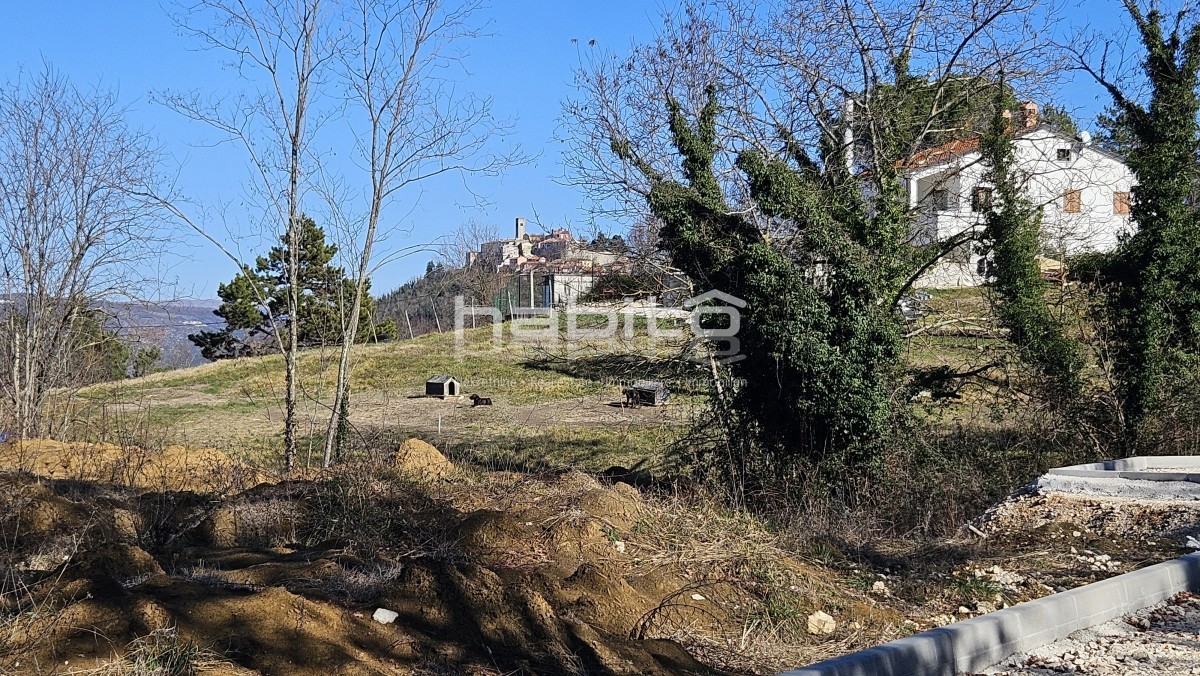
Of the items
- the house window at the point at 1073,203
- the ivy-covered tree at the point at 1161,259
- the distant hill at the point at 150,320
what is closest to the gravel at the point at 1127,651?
the ivy-covered tree at the point at 1161,259

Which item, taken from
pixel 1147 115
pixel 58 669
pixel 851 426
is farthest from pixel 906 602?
pixel 1147 115

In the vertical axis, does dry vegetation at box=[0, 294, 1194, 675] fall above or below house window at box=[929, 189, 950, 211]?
below

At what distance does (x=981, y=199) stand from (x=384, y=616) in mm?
13661

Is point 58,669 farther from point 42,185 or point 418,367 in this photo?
point 418,367

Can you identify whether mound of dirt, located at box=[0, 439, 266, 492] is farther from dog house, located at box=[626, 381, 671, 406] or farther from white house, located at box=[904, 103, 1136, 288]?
dog house, located at box=[626, 381, 671, 406]

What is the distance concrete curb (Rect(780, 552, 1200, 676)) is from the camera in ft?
14.9

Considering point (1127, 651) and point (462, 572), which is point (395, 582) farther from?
point (1127, 651)

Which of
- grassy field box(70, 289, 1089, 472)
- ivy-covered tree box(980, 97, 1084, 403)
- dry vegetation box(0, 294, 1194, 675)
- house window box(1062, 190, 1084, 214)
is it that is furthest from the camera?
house window box(1062, 190, 1084, 214)

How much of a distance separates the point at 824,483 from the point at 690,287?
365 cm

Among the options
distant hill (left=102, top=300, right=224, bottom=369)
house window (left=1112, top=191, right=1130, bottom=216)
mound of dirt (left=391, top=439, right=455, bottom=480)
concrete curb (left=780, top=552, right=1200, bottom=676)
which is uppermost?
house window (left=1112, top=191, right=1130, bottom=216)

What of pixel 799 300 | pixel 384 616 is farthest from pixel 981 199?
pixel 384 616

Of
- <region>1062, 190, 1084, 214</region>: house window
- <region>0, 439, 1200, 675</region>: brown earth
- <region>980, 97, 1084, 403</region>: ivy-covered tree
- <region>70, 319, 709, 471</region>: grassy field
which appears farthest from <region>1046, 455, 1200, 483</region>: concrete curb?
<region>1062, 190, 1084, 214</region>: house window

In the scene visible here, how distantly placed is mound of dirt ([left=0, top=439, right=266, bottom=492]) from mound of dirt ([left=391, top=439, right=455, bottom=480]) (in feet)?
4.93

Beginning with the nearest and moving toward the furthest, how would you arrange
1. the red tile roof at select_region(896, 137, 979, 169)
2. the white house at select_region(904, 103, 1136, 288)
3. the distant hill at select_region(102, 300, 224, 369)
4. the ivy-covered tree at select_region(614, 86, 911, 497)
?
1. the ivy-covered tree at select_region(614, 86, 911, 497)
2. the distant hill at select_region(102, 300, 224, 369)
3. the white house at select_region(904, 103, 1136, 288)
4. the red tile roof at select_region(896, 137, 979, 169)
